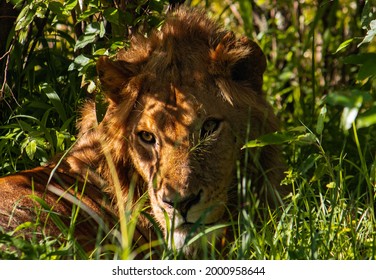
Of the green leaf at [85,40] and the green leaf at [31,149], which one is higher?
the green leaf at [85,40]

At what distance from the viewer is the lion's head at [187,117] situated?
4.06 m

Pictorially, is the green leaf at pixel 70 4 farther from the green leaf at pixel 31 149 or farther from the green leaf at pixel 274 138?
the green leaf at pixel 274 138

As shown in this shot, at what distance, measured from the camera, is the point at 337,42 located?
7.51 m

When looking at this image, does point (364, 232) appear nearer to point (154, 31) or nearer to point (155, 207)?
point (155, 207)

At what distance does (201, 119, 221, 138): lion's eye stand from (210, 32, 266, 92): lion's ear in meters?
0.30

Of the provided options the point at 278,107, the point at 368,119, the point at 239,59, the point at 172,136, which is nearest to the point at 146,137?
the point at 172,136

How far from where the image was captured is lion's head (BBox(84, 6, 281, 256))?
4.06m

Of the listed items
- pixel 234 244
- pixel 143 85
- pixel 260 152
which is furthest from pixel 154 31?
pixel 234 244

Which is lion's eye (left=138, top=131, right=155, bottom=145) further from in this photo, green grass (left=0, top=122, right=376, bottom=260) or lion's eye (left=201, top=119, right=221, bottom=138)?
green grass (left=0, top=122, right=376, bottom=260)

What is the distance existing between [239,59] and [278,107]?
261cm

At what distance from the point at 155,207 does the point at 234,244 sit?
0.49 m

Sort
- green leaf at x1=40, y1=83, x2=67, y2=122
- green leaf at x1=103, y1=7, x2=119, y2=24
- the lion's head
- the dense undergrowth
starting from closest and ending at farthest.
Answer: the dense undergrowth, the lion's head, green leaf at x1=103, y1=7, x2=119, y2=24, green leaf at x1=40, y1=83, x2=67, y2=122

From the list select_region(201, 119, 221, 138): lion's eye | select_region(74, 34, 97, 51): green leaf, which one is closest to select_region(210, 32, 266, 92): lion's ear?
select_region(201, 119, 221, 138): lion's eye

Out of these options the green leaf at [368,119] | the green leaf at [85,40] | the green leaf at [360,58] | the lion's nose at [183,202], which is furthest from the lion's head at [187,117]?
the green leaf at [368,119]
